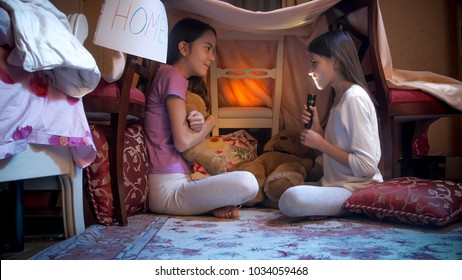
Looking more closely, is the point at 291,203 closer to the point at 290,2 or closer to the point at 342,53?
the point at 342,53

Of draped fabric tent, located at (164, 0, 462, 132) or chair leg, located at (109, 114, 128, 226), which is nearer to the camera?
chair leg, located at (109, 114, 128, 226)

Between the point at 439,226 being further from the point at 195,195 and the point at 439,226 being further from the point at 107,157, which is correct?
the point at 107,157

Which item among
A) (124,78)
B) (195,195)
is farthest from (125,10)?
(195,195)

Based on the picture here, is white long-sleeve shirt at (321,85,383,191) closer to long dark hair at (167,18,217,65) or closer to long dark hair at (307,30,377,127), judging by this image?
long dark hair at (307,30,377,127)

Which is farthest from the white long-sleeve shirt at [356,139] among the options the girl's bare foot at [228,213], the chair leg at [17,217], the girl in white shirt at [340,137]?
the chair leg at [17,217]

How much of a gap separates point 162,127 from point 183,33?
246mm

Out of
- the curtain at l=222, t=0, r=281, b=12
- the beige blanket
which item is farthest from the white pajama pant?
the curtain at l=222, t=0, r=281, b=12

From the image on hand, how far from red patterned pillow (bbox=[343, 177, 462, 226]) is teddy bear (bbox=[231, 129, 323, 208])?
0.59ft

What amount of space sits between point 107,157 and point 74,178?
0.33ft

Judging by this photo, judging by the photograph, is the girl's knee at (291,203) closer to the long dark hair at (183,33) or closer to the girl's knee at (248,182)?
the girl's knee at (248,182)

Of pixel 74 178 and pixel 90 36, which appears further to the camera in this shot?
pixel 90 36

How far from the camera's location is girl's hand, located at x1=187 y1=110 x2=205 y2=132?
0.91 metres

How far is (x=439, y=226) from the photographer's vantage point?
73 cm
